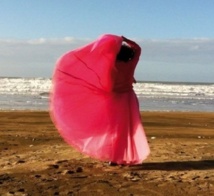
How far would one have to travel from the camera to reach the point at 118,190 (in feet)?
23.4

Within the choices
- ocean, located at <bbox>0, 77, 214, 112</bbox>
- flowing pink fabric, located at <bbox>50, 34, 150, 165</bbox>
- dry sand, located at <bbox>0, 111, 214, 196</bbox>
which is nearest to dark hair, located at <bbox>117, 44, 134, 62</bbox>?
flowing pink fabric, located at <bbox>50, 34, 150, 165</bbox>

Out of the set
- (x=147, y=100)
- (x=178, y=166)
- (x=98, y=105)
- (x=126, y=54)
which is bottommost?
(x=147, y=100)

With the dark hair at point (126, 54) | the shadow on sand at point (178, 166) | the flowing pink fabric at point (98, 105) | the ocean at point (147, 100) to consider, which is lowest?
the ocean at point (147, 100)

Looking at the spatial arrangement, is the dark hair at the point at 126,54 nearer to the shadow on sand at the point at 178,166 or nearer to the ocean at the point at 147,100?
the shadow on sand at the point at 178,166

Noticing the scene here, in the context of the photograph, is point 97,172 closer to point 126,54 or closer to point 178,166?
point 178,166

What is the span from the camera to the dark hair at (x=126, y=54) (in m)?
8.51

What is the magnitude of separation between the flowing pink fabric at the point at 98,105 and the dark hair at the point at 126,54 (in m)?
0.07

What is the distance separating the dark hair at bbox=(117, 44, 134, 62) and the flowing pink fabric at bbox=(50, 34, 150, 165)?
7 centimetres

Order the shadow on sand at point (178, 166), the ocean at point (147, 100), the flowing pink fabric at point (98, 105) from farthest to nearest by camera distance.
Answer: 1. the ocean at point (147, 100)
2. the shadow on sand at point (178, 166)
3. the flowing pink fabric at point (98, 105)

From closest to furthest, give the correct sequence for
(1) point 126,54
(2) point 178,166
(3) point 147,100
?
(1) point 126,54
(2) point 178,166
(3) point 147,100

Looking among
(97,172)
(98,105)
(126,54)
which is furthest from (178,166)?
(126,54)

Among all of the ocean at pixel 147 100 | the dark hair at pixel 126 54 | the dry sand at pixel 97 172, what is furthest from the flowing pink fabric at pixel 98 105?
the ocean at pixel 147 100

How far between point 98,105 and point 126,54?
3.46ft

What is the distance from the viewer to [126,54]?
28.0 ft
